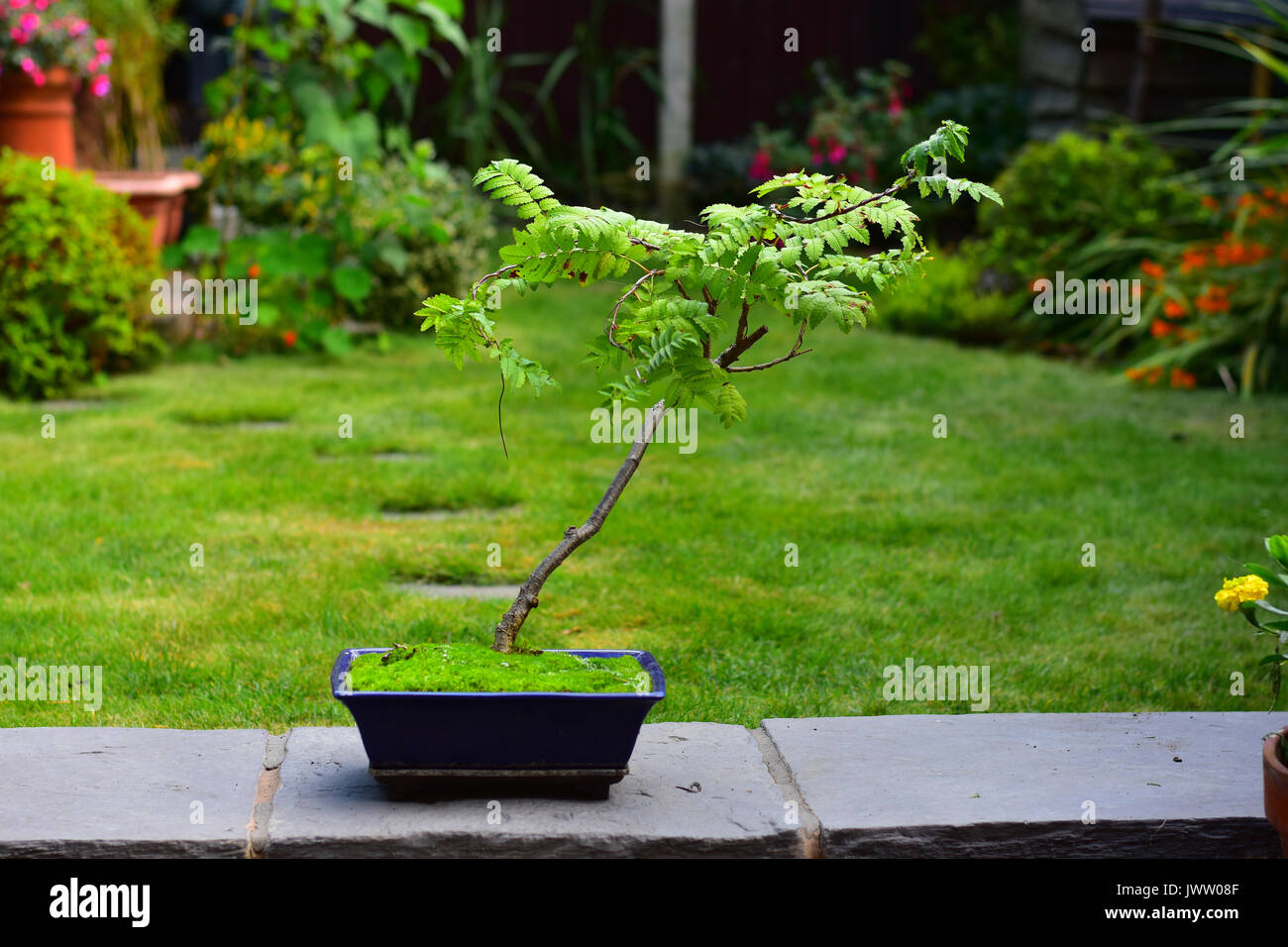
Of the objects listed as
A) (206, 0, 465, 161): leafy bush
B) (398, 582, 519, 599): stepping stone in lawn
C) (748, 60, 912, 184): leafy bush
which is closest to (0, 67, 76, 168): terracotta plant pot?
(206, 0, 465, 161): leafy bush

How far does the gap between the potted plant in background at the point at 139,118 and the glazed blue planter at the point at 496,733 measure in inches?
215

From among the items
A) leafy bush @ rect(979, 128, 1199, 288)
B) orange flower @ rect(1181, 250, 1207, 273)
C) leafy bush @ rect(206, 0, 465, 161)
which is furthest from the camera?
leafy bush @ rect(979, 128, 1199, 288)

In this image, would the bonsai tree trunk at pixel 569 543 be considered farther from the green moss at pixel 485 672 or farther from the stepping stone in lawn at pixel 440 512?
the stepping stone in lawn at pixel 440 512

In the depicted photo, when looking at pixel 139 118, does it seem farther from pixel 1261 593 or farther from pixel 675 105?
pixel 1261 593

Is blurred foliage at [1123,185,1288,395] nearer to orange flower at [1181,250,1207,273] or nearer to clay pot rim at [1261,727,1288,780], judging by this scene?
orange flower at [1181,250,1207,273]

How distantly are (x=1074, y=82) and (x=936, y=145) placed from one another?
26.1 feet

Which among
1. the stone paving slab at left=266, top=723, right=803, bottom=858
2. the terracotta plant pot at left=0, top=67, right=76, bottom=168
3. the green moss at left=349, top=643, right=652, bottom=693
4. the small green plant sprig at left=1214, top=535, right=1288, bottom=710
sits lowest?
the stone paving slab at left=266, top=723, right=803, bottom=858

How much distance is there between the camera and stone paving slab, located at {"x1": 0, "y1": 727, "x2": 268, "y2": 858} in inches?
96.4

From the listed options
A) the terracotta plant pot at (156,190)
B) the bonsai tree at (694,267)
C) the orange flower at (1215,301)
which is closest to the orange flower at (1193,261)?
the orange flower at (1215,301)

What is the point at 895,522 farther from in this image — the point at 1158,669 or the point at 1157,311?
the point at 1157,311

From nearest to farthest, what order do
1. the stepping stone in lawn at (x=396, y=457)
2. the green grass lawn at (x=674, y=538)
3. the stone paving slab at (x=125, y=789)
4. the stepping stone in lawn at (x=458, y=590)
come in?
the stone paving slab at (x=125, y=789) < the green grass lawn at (x=674, y=538) < the stepping stone in lawn at (x=458, y=590) < the stepping stone in lawn at (x=396, y=457)

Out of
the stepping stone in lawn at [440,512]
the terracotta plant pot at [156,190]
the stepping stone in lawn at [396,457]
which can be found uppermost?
the terracotta plant pot at [156,190]

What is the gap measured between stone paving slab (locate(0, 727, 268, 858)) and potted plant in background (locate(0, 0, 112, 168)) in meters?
4.85

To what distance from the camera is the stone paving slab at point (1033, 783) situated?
2.57 metres
